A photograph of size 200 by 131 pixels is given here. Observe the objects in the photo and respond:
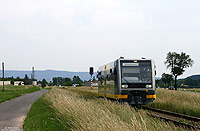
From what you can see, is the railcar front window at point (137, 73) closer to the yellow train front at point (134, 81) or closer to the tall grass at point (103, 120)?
the yellow train front at point (134, 81)

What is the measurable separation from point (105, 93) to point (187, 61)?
77286 mm

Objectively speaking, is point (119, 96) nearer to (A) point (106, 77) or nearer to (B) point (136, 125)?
(A) point (106, 77)

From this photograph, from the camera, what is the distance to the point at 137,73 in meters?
18.7

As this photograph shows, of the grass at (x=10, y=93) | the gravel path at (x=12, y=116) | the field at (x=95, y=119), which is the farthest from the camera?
the grass at (x=10, y=93)

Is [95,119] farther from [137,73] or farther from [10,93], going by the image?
[10,93]

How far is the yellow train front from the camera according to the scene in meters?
18.3

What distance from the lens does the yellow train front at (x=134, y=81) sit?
18.3 m

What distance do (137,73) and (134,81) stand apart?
0.57 meters

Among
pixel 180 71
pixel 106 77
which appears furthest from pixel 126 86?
pixel 180 71

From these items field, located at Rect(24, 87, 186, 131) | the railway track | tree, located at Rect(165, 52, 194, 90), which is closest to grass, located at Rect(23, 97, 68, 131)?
field, located at Rect(24, 87, 186, 131)

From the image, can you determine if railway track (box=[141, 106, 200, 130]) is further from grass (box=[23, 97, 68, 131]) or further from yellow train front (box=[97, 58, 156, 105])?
grass (box=[23, 97, 68, 131])

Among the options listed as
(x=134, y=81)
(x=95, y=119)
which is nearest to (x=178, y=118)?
(x=134, y=81)

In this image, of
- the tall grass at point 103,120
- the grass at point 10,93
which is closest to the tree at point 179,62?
the grass at point 10,93

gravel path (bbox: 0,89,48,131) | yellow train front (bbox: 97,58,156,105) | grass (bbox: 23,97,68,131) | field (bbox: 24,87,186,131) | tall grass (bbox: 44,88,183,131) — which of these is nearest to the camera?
tall grass (bbox: 44,88,183,131)
